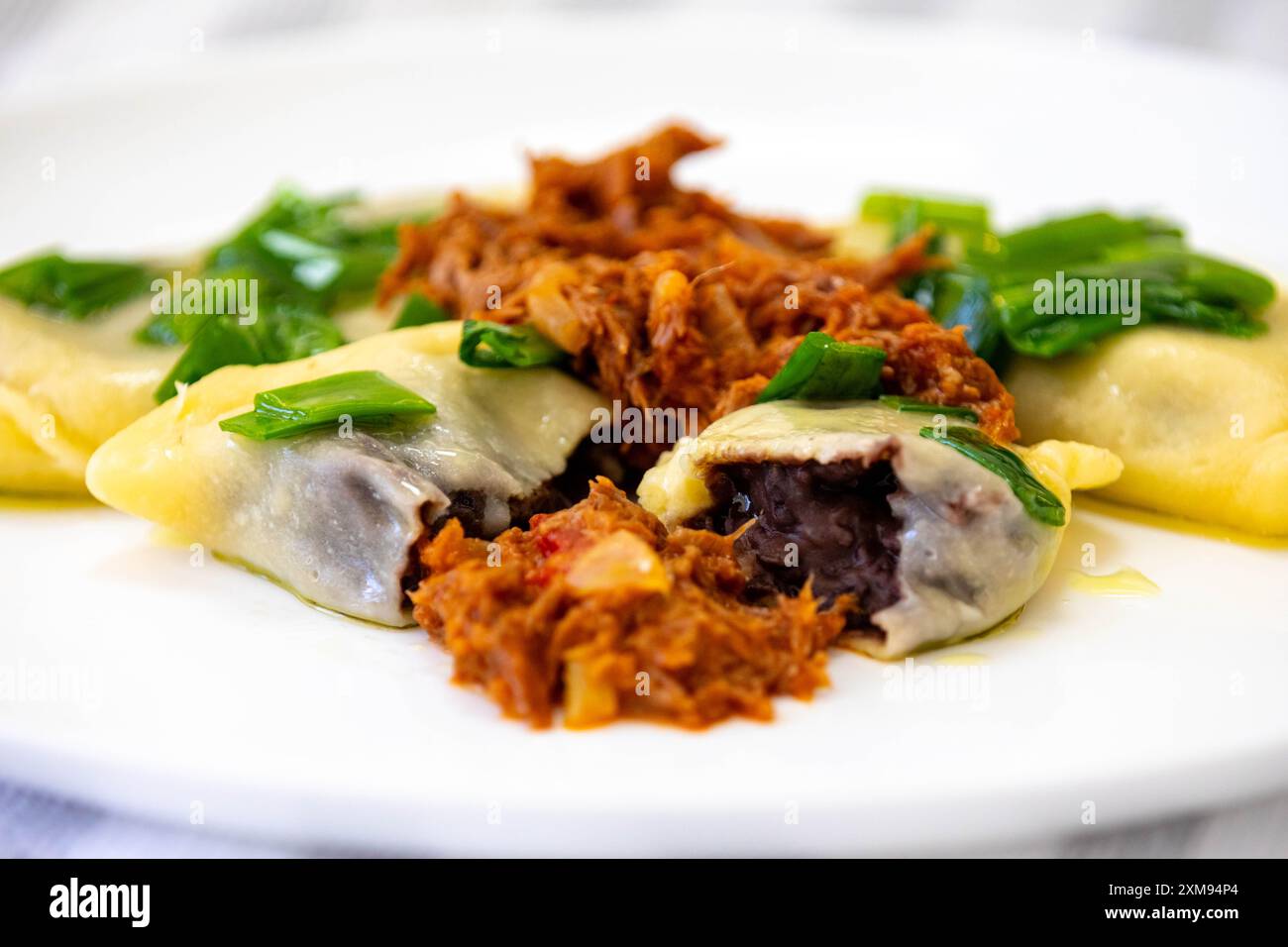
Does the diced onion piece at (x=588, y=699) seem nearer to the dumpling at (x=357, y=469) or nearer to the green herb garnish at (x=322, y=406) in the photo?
the dumpling at (x=357, y=469)

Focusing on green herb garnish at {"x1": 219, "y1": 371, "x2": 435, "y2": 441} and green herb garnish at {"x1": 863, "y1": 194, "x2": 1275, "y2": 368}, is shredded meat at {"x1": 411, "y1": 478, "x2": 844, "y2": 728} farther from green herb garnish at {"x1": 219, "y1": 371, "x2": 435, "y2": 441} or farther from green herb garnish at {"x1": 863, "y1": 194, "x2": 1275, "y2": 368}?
green herb garnish at {"x1": 863, "y1": 194, "x2": 1275, "y2": 368}

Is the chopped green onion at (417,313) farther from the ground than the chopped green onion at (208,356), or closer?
farther from the ground

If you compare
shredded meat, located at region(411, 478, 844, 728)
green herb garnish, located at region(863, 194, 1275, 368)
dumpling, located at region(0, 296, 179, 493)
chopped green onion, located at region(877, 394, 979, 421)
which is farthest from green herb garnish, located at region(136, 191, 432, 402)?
green herb garnish, located at region(863, 194, 1275, 368)

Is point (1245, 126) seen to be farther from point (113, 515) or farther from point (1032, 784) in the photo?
point (113, 515)

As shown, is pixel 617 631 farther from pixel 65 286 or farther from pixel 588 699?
pixel 65 286

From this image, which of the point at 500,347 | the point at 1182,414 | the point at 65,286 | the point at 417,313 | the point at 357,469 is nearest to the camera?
the point at 357,469

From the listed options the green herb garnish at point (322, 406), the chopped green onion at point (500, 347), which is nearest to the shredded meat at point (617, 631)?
the green herb garnish at point (322, 406)

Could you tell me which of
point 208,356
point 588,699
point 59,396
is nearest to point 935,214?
point 208,356

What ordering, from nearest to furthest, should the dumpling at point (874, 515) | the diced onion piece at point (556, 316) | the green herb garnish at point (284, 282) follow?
the dumpling at point (874, 515), the diced onion piece at point (556, 316), the green herb garnish at point (284, 282)
